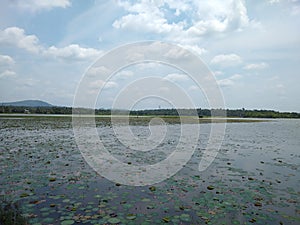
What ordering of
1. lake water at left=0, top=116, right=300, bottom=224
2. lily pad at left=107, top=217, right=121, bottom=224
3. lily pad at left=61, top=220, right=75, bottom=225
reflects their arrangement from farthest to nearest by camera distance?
1. lake water at left=0, top=116, right=300, bottom=224
2. lily pad at left=107, top=217, right=121, bottom=224
3. lily pad at left=61, top=220, right=75, bottom=225

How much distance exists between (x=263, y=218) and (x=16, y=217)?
571cm

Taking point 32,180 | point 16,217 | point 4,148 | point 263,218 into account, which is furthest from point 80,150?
point 263,218

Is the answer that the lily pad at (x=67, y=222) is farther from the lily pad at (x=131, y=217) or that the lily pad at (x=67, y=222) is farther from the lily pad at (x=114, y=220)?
the lily pad at (x=131, y=217)

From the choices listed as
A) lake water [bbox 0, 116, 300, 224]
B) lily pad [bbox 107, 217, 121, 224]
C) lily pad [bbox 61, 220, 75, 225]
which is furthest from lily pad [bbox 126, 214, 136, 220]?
lily pad [bbox 61, 220, 75, 225]

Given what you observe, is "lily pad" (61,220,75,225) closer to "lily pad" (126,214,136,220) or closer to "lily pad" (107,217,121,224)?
"lily pad" (107,217,121,224)

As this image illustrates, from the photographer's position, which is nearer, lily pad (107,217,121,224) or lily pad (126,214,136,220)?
lily pad (107,217,121,224)

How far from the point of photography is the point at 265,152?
15.6 metres

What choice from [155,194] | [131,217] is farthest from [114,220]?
[155,194]

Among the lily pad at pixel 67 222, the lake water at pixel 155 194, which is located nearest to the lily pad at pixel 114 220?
the lake water at pixel 155 194

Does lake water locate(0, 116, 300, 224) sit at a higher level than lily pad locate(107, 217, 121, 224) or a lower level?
higher

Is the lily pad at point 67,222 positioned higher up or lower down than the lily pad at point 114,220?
higher up

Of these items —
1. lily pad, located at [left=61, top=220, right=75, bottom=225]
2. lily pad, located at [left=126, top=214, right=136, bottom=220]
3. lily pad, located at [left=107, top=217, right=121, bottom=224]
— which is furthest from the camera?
lily pad, located at [left=126, top=214, right=136, bottom=220]

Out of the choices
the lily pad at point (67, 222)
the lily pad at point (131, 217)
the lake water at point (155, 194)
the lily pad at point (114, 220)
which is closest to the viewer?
the lily pad at point (67, 222)

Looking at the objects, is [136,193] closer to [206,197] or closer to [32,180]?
[206,197]
